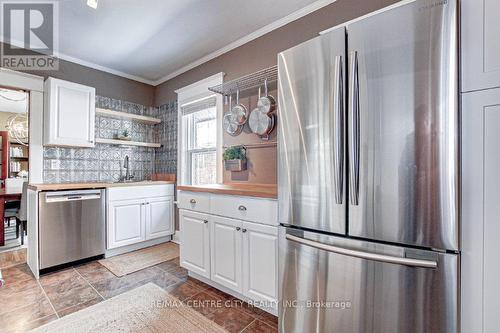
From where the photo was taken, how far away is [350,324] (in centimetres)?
117

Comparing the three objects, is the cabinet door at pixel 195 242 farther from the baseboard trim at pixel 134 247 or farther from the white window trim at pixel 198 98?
the baseboard trim at pixel 134 247

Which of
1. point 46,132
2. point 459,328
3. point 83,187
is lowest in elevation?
point 459,328

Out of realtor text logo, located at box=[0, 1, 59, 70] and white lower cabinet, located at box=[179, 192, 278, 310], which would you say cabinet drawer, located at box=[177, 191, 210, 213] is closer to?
white lower cabinet, located at box=[179, 192, 278, 310]

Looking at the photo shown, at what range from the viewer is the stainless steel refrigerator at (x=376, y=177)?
Answer: 0.98 metres

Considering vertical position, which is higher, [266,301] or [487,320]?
[487,320]

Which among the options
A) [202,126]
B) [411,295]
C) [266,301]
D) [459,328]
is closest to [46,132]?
[202,126]

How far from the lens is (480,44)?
96 cm

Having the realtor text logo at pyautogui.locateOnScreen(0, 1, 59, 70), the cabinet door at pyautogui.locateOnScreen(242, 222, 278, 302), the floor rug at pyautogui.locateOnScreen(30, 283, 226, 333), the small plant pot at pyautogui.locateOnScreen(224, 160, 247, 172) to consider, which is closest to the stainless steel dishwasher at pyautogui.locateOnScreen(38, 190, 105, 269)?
the floor rug at pyautogui.locateOnScreen(30, 283, 226, 333)

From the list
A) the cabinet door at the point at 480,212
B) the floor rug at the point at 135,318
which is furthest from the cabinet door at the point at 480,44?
the floor rug at the point at 135,318

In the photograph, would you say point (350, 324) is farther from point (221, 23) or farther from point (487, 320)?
point (221, 23)

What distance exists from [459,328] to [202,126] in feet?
9.92

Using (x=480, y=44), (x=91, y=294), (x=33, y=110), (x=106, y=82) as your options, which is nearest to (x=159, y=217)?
(x=91, y=294)

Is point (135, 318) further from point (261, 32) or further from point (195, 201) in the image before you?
point (261, 32)

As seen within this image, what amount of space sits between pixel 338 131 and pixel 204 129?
2360 mm
